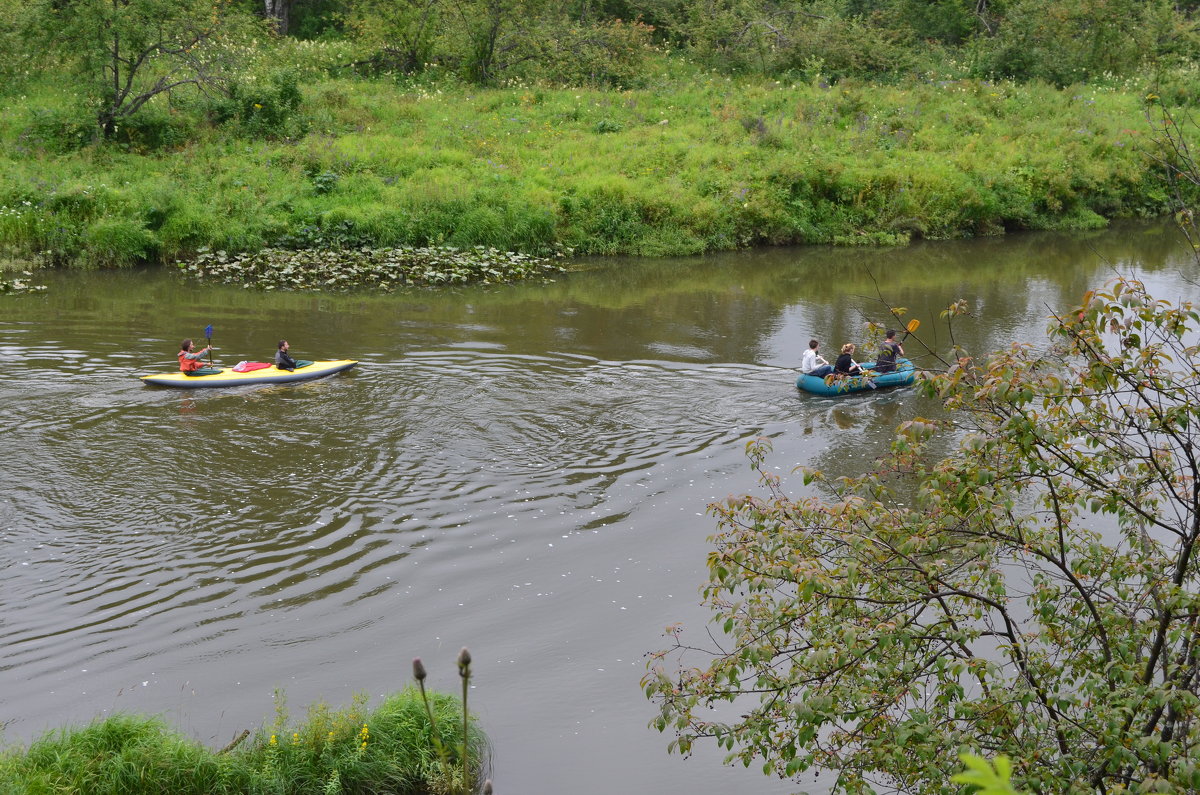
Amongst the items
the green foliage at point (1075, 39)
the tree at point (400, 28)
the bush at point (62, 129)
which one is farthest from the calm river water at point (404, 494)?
the green foliage at point (1075, 39)

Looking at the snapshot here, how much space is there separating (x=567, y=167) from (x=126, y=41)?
1242cm

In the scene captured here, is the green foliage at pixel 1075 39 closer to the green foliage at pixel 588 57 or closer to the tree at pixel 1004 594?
the green foliage at pixel 588 57

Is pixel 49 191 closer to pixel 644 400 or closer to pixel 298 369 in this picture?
pixel 298 369

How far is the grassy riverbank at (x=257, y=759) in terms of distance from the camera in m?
7.66

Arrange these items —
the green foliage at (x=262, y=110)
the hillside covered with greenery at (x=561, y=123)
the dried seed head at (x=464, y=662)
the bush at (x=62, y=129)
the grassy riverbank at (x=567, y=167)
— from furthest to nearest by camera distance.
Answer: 1. the green foliage at (x=262, y=110)
2. the bush at (x=62, y=129)
3. the hillside covered with greenery at (x=561, y=123)
4. the grassy riverbank at (x=567, y=167)
5. the dried seed head at (x=464, y=662)

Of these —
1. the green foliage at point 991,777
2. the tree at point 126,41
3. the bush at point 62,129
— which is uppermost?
the tree at point 126,41

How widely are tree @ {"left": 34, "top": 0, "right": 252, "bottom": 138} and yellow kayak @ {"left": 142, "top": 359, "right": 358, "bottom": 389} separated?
15.0 metres

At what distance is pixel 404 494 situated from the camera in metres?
13.5

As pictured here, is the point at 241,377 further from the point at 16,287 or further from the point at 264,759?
the point at 264,759

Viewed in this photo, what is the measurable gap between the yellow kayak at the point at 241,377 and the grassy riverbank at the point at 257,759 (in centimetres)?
952

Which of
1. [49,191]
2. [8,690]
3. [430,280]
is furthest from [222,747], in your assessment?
[49,191]

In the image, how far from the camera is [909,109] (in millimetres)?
36438

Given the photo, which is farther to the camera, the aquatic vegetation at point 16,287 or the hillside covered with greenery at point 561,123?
the hillside covered with greenery at point 561,123

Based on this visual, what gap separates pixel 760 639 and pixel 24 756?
5.56 meters
